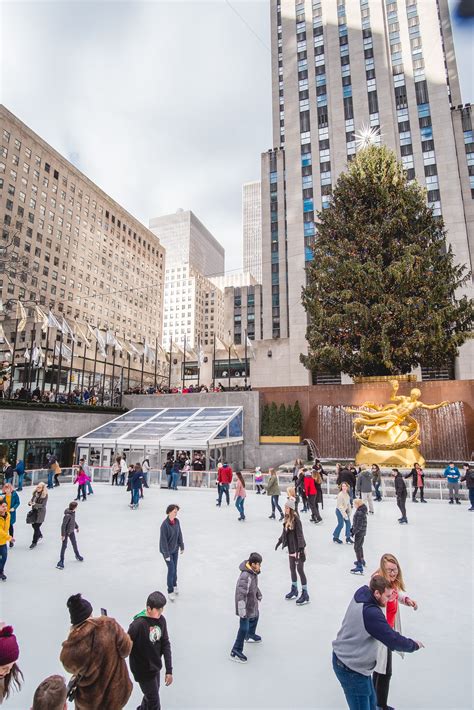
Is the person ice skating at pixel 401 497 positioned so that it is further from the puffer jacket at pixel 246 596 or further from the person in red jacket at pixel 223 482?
the puffer jacket at pixel 246 596

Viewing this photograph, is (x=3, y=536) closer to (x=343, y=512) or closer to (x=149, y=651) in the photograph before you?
(x=149, y=651)

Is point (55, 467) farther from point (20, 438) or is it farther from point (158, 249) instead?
point (158, 249)

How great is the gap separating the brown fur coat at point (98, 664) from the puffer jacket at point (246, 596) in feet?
7.42

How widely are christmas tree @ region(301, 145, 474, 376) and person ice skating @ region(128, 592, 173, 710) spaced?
24.6 m

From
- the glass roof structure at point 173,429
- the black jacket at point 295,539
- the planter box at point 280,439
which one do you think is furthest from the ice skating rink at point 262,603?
the planter box at point 280,439

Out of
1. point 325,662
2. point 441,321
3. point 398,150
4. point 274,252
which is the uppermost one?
point 398,150

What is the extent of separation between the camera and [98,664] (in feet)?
9.19

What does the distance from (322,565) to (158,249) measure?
103039mm

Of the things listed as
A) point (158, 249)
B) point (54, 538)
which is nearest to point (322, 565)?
point (54, 538)

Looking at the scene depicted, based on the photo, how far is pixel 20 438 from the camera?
74.5ft

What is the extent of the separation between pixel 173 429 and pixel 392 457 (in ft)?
38.9

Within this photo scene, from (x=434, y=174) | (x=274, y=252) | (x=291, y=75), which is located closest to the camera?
(x=434, y=174)

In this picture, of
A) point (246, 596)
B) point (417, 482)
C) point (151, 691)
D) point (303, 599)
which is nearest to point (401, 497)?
point (417, 482)

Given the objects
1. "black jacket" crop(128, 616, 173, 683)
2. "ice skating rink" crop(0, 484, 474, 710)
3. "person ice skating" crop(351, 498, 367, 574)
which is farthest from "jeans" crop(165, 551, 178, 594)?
"person ice skating" crop(351, 498, 367, 574)
